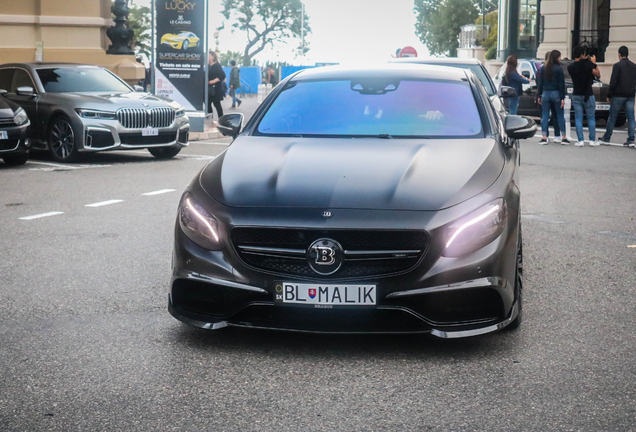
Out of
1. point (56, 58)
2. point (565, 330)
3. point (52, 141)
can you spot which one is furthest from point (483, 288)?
point (56, 58)

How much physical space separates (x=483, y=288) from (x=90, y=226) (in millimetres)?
5307

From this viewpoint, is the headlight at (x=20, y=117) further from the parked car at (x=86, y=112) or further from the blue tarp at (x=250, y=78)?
the blue tarp at (x=250, y=78)

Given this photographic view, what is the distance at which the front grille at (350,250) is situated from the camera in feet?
14.9

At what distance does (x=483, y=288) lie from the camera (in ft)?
15.1

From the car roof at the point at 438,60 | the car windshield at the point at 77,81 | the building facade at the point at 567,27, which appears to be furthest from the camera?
the building facade at the point at 567,27

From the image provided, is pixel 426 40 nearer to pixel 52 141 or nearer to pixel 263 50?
pixel 263 50

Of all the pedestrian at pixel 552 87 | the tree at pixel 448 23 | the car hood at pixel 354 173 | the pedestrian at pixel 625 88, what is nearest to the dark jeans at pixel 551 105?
the pedestrian at pixel 552 87

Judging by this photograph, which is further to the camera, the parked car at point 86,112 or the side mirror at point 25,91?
the side mirror at point 25,91

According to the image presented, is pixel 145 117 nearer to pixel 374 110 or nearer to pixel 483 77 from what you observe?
pixel 483 77

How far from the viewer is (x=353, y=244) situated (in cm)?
458

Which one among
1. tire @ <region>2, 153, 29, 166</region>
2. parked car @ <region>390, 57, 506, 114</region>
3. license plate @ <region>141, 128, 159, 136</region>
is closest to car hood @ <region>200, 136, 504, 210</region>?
parked car @ <region>390, 57, 506, 114</region>

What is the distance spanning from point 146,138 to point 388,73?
9.56 m

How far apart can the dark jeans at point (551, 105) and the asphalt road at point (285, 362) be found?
1122cm

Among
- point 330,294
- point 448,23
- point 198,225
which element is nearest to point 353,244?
point 330,294
